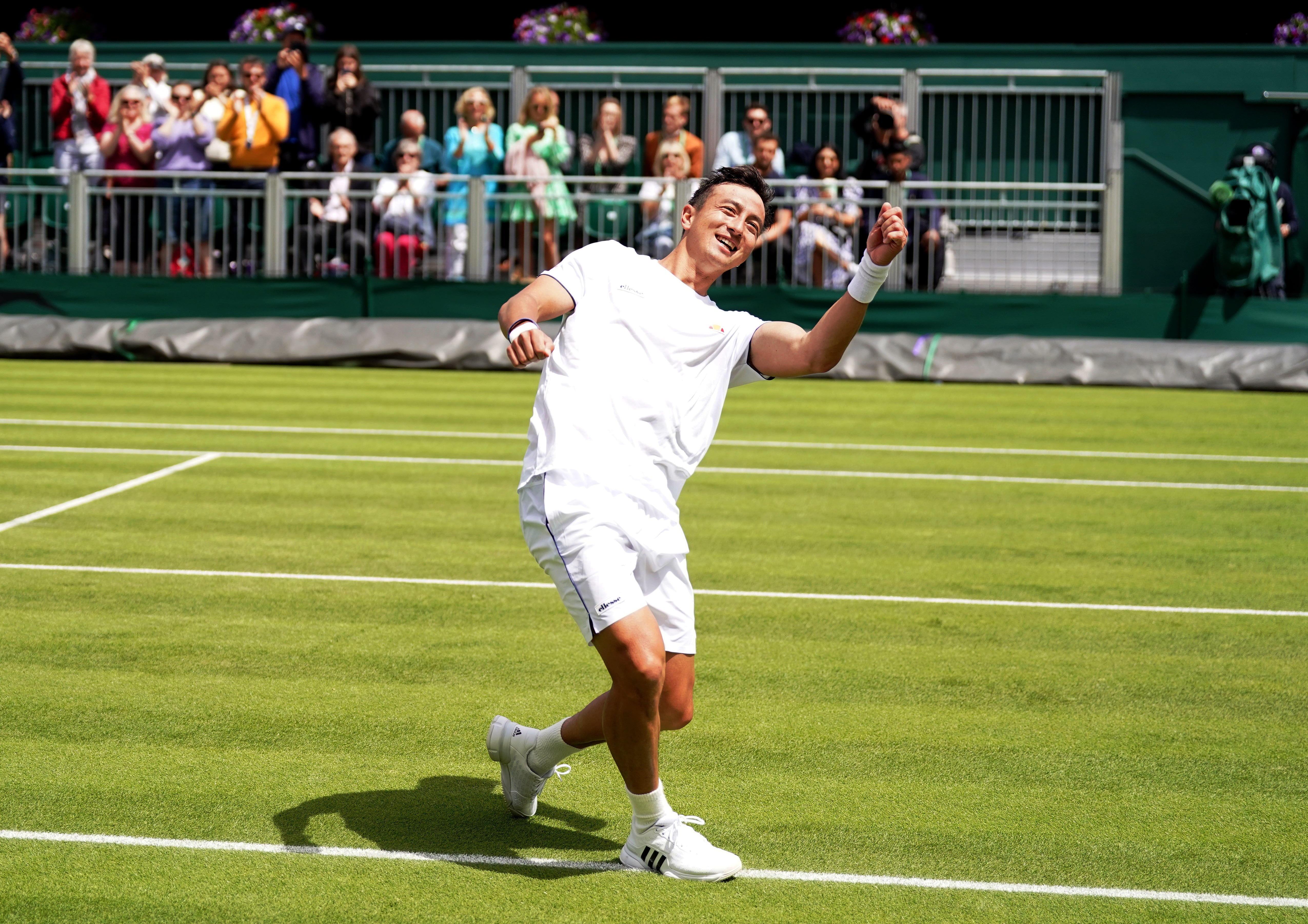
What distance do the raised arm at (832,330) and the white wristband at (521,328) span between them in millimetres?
74

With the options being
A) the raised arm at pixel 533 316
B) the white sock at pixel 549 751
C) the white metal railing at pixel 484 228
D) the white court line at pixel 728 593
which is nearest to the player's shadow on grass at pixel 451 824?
the white sock at pixel 549 751

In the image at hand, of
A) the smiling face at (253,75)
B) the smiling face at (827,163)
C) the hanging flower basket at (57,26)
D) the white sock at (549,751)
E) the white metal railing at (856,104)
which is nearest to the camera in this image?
the white sock at (549,751)

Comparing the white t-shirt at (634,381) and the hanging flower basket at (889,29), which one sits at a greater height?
the hanging flower basket at (889,29)

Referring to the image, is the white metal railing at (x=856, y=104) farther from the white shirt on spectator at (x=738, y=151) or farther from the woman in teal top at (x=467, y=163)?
the woman in teal top at (x=467, y=163)

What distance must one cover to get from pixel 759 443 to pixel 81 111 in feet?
38.5

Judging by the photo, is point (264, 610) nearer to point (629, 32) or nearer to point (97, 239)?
point (97, 239)

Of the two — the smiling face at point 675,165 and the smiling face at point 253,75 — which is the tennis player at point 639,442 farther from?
the smiling face at point 253,75

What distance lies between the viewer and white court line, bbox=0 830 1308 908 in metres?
4.52

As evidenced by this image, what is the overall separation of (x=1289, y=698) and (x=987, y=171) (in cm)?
1512

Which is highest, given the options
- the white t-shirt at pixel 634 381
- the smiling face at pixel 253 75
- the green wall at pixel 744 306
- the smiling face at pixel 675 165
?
the smiling face at pixel 253 75

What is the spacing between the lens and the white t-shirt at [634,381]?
4707 millimetres

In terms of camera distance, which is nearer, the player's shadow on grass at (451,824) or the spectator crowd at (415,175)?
the player's shadow on grass at (451,824)

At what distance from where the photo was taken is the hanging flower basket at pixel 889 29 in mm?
23859

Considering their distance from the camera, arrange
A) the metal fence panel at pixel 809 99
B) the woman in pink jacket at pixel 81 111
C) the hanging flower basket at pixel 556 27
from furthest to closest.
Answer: the hanging flower basket at pixel 556 27 → the metal fence panel at pixel 809 99 → the woman in pink jacket at pixel 81 111
